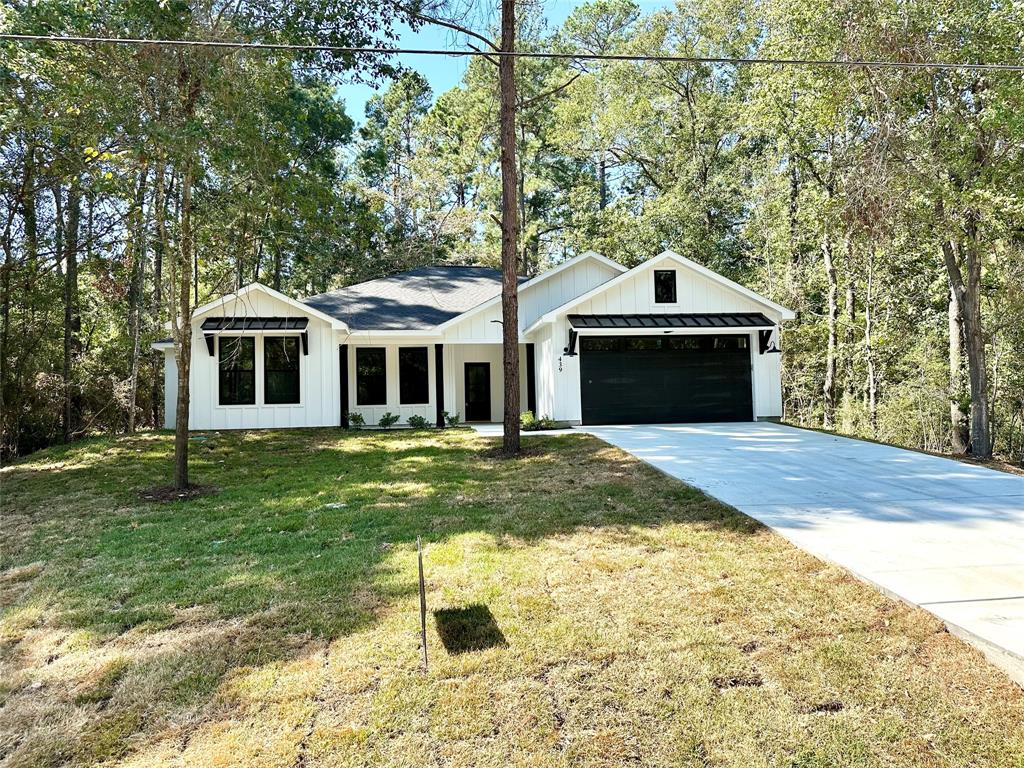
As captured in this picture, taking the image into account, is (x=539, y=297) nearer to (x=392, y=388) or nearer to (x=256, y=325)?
(x=392, y=388)

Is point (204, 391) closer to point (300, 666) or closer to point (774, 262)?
point (300, 666)

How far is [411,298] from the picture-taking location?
1664 cm

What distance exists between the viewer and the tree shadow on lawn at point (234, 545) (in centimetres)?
316

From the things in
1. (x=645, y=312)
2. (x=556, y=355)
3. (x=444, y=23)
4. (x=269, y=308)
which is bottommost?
(x=556, y=355)

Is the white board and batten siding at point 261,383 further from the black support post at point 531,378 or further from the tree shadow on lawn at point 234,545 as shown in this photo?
the black support post at point 531,378

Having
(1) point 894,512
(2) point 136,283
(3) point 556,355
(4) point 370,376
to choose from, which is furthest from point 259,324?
(1) point 894,512

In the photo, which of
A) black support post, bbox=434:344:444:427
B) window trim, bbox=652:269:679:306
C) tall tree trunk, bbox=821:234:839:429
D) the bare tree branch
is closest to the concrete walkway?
window trim, bbox=652:269:679:306

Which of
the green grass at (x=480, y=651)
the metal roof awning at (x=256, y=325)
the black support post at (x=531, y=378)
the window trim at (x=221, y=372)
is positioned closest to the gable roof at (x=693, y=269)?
the black support post at (x=531, y=378)

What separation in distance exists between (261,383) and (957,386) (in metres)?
15.6

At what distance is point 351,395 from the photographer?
1489 cm

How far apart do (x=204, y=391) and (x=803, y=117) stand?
14.4 meters

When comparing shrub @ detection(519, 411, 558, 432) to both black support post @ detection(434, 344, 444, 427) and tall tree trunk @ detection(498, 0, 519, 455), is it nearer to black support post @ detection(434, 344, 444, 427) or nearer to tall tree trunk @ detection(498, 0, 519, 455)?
black support post @ detection(434, 344, 444, 427)

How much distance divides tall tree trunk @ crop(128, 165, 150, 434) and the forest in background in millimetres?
121

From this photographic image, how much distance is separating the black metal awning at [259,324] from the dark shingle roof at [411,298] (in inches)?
46.3
